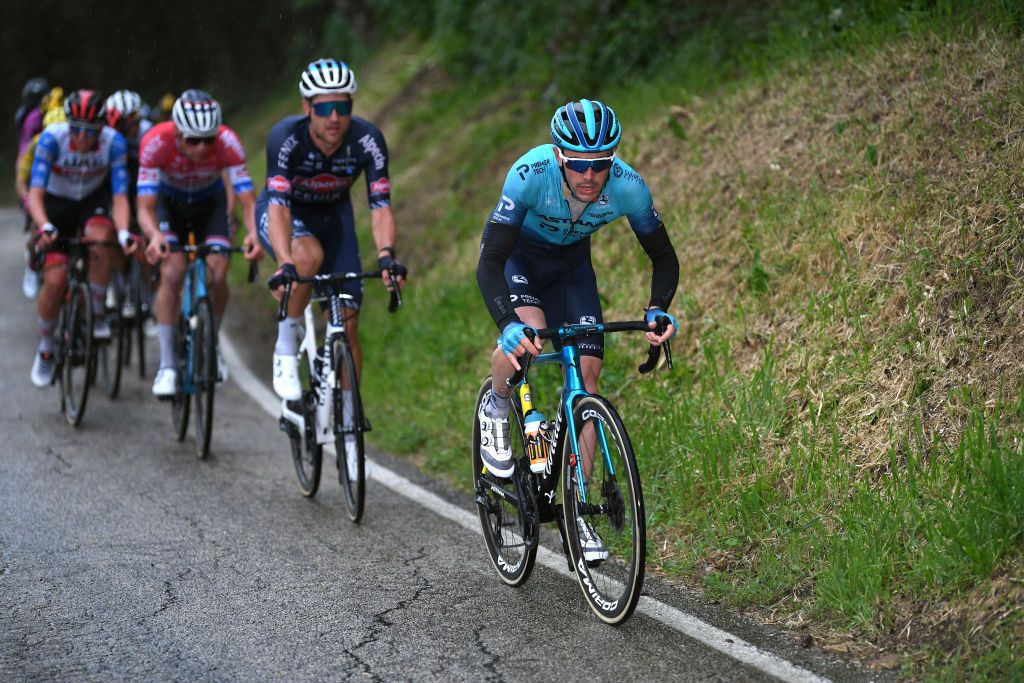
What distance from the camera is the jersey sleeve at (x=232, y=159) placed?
909 cm

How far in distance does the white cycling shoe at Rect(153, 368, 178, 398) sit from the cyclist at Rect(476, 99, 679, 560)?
3.88 meters

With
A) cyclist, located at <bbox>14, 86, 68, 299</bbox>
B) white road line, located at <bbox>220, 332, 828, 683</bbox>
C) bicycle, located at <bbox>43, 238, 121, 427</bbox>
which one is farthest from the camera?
cyclist, located at <bbox>14, 86, 68, 299</bbox>

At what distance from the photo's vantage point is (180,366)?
356 inches

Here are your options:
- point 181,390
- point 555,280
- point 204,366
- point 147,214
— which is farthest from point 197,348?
point 555,280

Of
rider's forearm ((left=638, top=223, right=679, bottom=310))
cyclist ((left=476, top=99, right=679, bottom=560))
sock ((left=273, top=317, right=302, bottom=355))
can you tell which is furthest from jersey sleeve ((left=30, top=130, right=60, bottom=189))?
rider's forearm ((left=638, top=223, right=679, bottom=310))

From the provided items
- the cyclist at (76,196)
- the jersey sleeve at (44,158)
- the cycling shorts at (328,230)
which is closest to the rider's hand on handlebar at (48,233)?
the cyclist at (76,196)

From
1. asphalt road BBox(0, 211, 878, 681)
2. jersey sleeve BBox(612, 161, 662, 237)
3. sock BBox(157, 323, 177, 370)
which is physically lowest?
asphalt road BBox(0, 211, 878, 681)

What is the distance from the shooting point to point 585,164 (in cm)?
513

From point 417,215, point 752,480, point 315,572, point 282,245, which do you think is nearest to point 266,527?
point 315,572

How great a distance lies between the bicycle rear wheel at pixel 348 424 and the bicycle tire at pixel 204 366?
168 cm

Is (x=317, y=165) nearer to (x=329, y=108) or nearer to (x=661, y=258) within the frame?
(x=329, y=108)

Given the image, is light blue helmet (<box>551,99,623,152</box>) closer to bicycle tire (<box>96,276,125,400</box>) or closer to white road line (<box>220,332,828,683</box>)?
white road line (<box>220,332,828,683</box>)

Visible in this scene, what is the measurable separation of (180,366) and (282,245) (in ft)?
7.96

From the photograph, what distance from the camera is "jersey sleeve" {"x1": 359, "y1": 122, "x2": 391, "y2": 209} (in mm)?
7445
